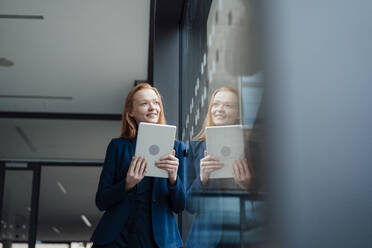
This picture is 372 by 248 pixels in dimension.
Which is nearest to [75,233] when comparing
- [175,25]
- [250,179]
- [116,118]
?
[116,118]

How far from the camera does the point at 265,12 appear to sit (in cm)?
80

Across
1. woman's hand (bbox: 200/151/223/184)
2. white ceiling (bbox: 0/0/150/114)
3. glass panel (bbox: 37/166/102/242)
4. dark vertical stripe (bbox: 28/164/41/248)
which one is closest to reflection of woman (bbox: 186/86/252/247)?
woman's hand (bbox: 200/151/223/184)

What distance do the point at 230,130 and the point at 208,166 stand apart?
36 centimetres

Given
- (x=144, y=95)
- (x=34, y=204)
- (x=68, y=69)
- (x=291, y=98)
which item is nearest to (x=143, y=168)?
(x=144, y=95)

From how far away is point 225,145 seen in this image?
4.16 feet

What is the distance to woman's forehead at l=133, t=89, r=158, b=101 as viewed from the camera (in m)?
2.07

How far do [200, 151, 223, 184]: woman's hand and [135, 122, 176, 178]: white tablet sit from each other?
0.59ft

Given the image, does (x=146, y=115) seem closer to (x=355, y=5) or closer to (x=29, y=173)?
(x=355, y=5)

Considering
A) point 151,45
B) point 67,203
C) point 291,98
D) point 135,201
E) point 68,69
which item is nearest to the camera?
point 291,98

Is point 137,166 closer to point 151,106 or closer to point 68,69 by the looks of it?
point 151,106

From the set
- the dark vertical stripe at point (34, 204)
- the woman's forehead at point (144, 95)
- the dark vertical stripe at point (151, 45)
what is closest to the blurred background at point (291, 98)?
the woman's forehead at point (144, 95)

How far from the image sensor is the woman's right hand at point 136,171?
1.76 metres

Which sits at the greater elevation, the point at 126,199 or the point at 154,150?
the point at 154,150

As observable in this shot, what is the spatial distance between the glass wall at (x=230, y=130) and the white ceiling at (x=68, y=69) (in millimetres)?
3323
